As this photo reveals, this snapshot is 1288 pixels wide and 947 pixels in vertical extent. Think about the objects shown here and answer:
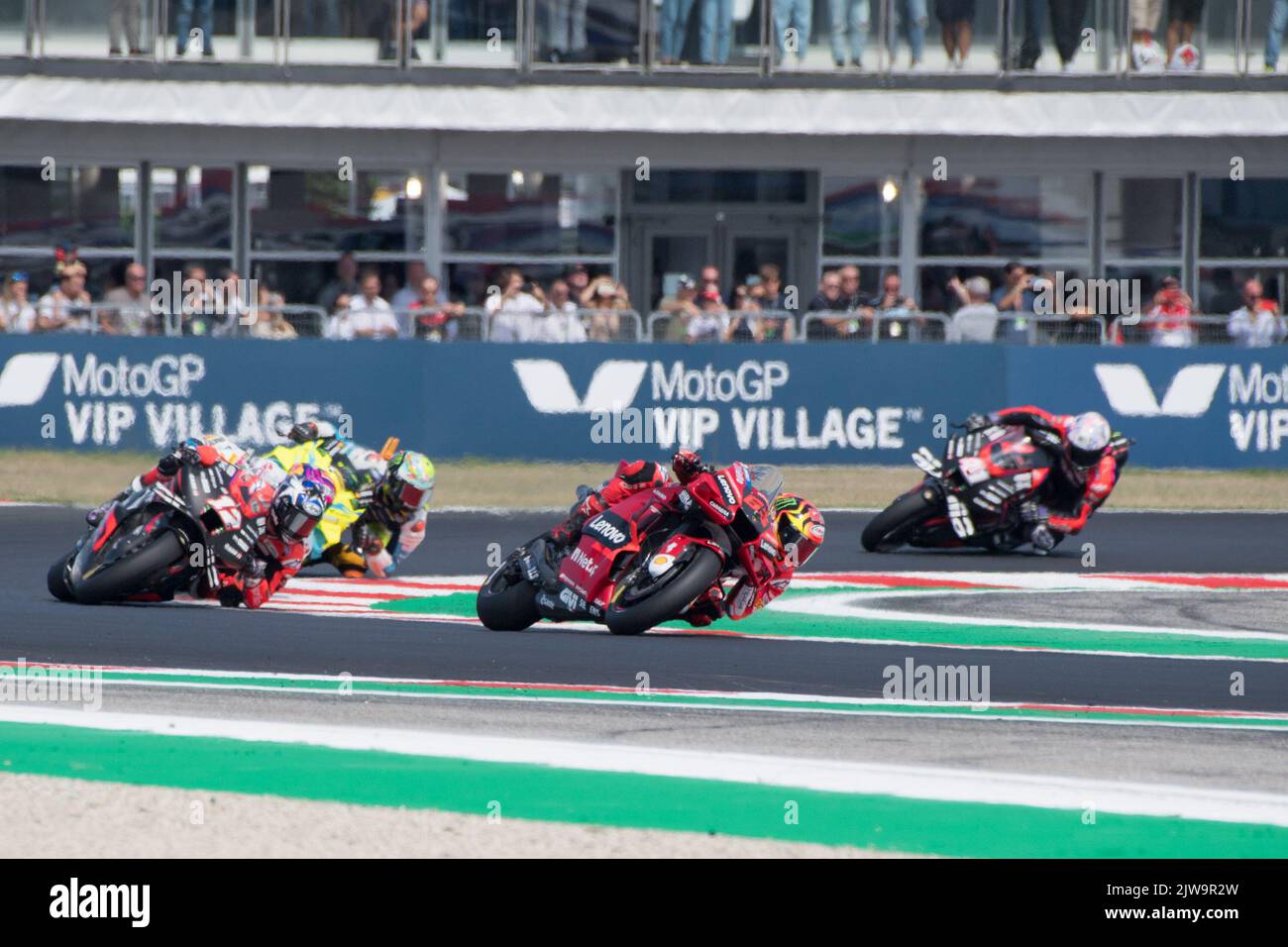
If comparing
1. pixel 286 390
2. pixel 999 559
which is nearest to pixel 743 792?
pixel 999 559

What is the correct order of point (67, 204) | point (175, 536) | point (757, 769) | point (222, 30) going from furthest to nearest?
point (67, 204), point (222, 30), point (175, 536), point (757, 769)

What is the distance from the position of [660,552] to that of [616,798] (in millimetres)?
3068

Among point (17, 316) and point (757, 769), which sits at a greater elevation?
point (17, 316)

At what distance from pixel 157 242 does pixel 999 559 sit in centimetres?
1492

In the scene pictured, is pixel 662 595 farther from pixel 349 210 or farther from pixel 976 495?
pixel 349 210

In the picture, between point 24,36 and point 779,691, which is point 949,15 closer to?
point 24,36

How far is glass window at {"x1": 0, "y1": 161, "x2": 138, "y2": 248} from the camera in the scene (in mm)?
25938

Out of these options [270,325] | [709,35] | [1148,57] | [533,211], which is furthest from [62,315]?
[1148,57]

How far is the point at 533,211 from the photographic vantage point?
26.3 metres

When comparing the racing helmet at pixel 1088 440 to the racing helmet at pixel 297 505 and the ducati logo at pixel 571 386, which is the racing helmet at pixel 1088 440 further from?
the ducati logo at pixel 571 386

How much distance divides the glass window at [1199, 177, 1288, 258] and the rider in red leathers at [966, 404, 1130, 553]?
499 inches

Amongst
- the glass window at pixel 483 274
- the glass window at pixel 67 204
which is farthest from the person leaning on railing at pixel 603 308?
the glass window at pixel 67 204

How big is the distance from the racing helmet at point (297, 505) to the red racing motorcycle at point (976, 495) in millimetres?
4791
